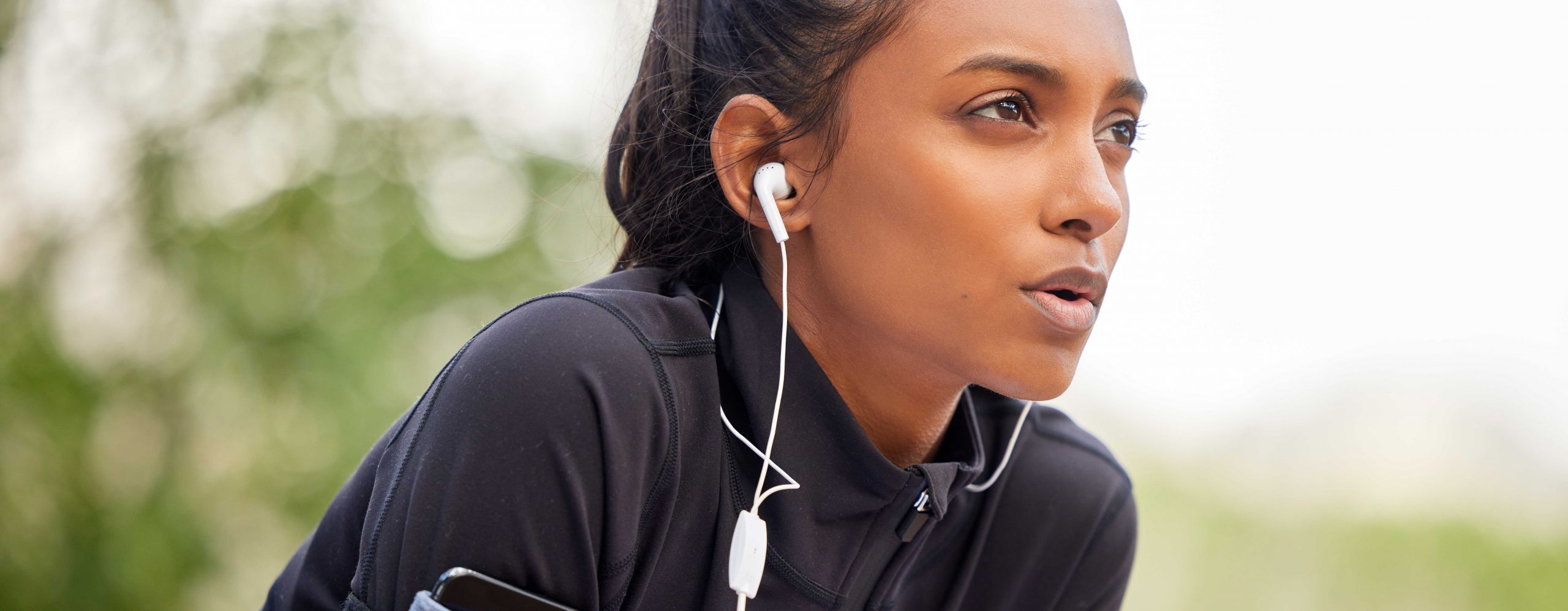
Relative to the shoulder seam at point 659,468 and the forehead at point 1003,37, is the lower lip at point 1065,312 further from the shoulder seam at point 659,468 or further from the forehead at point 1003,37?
the shoulder seam at point 659,468

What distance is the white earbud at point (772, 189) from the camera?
1167 mm

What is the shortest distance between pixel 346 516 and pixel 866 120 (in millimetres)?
704

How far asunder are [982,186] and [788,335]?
27 centimetres

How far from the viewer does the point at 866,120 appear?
1.16 metres

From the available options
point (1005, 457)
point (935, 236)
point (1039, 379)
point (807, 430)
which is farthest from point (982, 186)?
point (1005, 457)

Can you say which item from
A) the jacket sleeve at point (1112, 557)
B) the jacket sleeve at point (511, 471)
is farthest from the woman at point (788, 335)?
the jacket sleeve at point (1112, 557)

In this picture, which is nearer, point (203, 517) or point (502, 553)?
point (502, 553)

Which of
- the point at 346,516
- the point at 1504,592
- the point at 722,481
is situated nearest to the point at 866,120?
the point at 722,481

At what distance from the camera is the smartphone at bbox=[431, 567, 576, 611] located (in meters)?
0.89

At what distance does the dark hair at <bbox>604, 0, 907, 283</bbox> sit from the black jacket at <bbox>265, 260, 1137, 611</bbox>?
0.25ft

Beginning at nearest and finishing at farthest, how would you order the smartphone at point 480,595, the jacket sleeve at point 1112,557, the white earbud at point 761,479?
the smartphone at point 480,595, the white earbud at point 761,479, the jacket sleeve at point 1112,557

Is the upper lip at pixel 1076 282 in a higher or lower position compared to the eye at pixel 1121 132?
lower

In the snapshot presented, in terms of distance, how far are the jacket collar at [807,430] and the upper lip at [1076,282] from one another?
24 centimetres

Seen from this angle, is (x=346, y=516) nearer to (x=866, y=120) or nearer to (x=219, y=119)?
(x=866, y=120)
